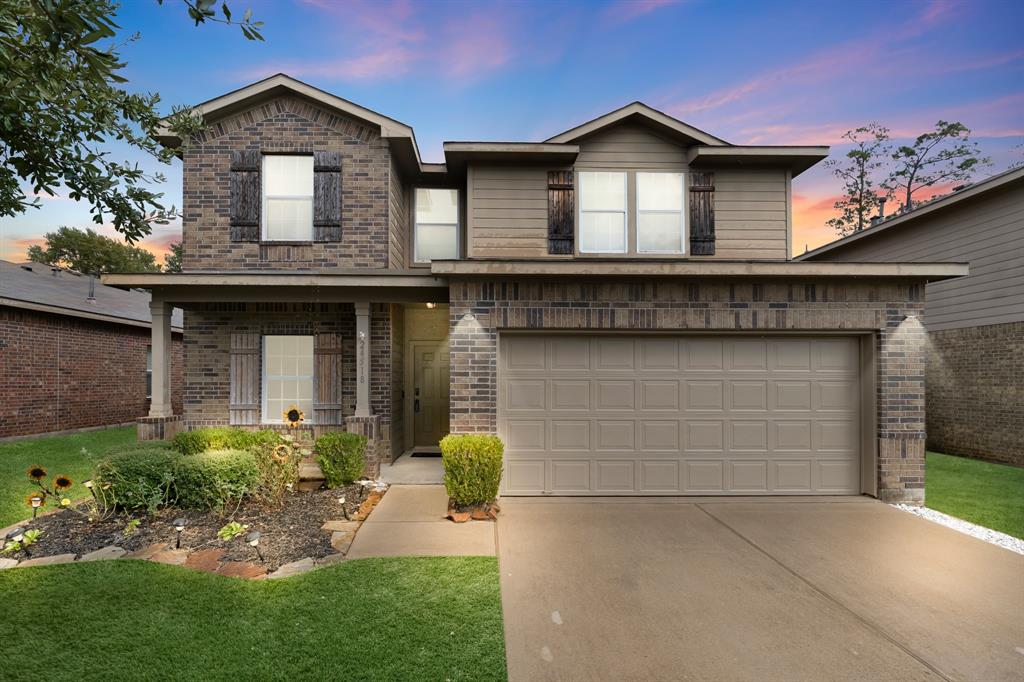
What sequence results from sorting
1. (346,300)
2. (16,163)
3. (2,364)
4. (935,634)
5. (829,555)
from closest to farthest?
(935,634) < (16,163) < (829,555) < (346,300) < (2,364)

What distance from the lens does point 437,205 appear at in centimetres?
980

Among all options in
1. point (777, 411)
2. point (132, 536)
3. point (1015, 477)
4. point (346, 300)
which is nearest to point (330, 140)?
point (346, 300)

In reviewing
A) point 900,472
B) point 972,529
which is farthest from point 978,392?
point 972,529

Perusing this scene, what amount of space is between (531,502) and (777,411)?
12.2 ft

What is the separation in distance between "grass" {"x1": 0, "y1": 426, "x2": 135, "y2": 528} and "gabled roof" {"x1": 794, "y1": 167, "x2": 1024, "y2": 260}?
16228mm

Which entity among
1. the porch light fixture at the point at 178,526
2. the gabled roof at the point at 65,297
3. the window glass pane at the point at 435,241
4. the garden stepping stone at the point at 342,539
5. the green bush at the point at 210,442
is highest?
the window glass pane at the point at 435,241

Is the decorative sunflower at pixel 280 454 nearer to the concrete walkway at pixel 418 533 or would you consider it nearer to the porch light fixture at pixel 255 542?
the concrete walkway at pixel 418 533

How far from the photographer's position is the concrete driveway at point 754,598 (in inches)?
119

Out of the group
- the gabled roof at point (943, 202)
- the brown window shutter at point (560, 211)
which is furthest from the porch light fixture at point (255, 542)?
the gabled roof at point (943, 202)

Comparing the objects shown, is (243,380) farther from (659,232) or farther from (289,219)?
(659,232)

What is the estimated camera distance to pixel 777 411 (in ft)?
21.8

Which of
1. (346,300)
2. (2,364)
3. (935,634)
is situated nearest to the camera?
(935,634)

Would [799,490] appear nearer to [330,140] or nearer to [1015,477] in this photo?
[1015,477]

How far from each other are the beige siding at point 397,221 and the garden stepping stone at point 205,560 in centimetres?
551
